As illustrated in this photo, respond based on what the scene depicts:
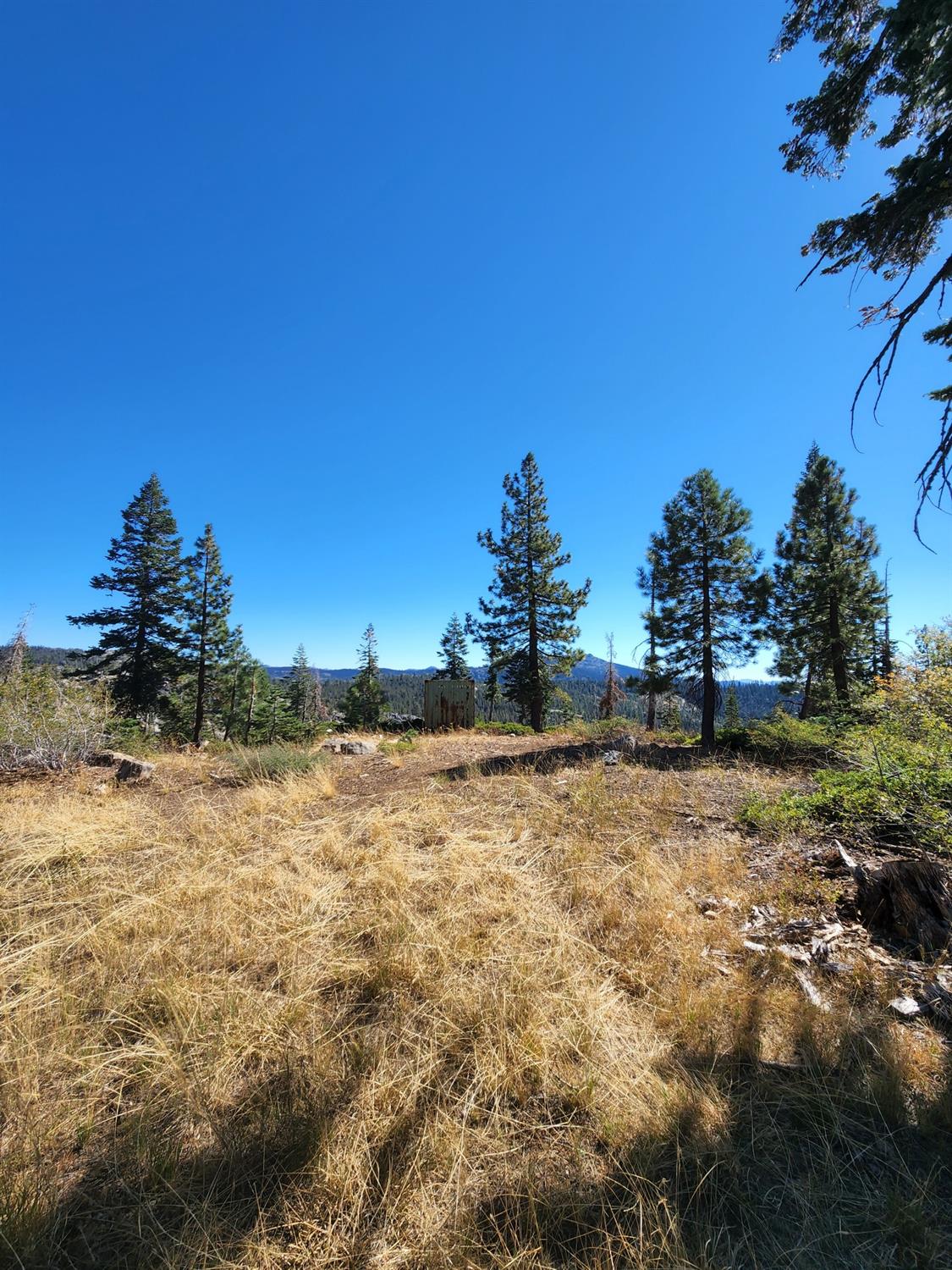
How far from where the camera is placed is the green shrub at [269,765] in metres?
7.24

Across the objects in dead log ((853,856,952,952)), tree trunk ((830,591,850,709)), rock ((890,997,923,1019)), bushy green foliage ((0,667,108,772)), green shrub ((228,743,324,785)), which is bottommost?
rock ((890,997,923,1019))

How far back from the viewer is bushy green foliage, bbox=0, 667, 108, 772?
24.0 ft

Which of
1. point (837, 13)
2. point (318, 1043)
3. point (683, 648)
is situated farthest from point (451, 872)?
point (683, 648)

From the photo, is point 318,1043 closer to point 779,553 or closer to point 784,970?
point 784,970

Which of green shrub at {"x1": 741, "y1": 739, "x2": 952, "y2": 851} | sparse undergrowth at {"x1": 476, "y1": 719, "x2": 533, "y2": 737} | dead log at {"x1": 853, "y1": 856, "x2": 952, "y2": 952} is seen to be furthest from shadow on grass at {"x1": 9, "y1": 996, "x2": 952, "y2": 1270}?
sparse undergrowth at {"x1": 476, "y1": 719, "x2": 533, "y2": 737}

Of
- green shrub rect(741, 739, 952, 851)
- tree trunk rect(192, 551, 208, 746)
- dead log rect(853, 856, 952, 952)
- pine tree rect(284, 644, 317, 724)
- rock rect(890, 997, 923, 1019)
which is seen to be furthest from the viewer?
pine tree rect(284, 644, 317, 724)

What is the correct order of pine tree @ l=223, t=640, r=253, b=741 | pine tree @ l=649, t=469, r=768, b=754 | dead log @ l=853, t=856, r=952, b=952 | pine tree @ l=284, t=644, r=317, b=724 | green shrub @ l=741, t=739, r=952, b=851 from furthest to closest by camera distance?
pine tree @ l=284, t=644, r=317, b=724 < pine tree @ l=223, t=640, r=253, b=741 < pine tree @ l=649, t=469, r=768, b=754 < green shrub @ l=741, t=739, r=952, b=851 < dead log @ l=853, t=856, r=952, b=952

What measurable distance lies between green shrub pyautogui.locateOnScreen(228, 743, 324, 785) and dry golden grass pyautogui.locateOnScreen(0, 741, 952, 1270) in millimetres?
3576

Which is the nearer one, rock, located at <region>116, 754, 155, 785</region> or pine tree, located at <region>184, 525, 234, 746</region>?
rock, located at <region>116, 754, 155, 785</region>

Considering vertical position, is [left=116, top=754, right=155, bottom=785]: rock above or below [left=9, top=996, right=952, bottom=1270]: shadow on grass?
above

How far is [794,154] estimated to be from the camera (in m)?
4.06

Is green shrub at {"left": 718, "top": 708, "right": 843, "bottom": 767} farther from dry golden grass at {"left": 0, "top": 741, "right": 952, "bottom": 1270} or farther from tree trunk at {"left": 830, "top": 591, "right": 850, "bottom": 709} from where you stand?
tree trunk at {"left": 830, "top": 591, "right": 850, "bottom": 709}

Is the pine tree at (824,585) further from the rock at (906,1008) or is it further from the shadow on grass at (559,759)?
the rock at (906,1008)

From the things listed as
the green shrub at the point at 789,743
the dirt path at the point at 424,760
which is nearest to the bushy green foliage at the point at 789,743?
the green shrub at the point at 789,743
